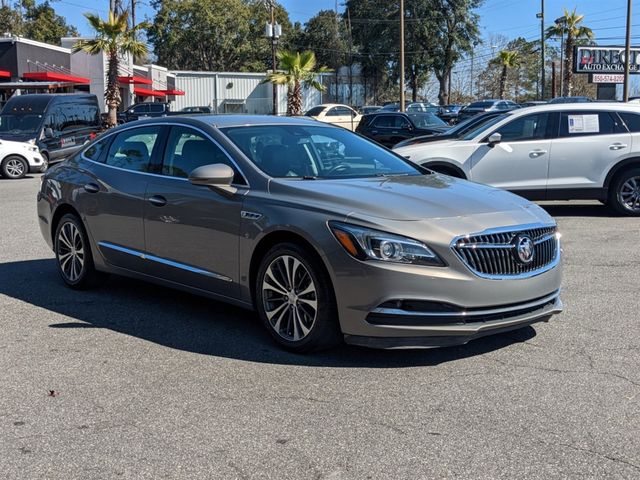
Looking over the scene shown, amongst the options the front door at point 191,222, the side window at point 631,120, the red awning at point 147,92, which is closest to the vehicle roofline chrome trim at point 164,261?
the front door at point 191,222

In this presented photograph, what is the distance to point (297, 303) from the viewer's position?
4883mm

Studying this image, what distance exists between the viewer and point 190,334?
18.2 ft

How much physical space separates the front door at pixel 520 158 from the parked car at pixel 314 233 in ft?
16.2

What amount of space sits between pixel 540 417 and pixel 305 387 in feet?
4.41

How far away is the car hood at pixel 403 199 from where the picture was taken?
4.66m

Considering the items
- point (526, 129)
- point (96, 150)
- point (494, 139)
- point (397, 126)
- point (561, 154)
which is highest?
point (397, 126)

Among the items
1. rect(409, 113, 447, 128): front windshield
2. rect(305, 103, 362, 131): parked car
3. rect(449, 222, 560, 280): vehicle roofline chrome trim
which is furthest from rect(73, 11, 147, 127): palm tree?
rect(449, 222, 560, 280): vehicle roofline chrome trim

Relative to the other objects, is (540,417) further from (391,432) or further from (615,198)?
(615,198)

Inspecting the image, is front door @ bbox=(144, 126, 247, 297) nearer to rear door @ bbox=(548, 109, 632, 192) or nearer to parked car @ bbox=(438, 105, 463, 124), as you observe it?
rear door @ bbox=(548, 109, 632, 192)

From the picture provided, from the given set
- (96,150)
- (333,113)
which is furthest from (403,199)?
(333,113)

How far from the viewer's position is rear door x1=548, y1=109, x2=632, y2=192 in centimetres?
1080

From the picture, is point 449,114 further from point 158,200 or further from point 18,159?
point 158,200

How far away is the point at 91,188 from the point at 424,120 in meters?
17.1

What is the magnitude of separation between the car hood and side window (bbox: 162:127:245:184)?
71 centimetres
